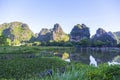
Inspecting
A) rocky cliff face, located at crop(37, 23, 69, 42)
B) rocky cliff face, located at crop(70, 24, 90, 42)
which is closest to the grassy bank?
rocky cliff face, located at crop(37, 23, 69, 42)

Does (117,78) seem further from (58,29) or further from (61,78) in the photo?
(58,29)

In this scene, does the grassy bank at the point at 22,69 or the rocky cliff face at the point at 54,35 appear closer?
the grassy bank at the point at 22,69

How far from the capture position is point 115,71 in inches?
438

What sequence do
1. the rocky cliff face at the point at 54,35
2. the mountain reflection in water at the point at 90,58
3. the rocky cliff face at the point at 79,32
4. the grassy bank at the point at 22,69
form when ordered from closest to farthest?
the grassy bank at the point at 22,69 → the mountain reflection in water at the point at 90,58 → the rocky cliff face at the point at 79,32 → the rocky cliff face at the point at 54,35

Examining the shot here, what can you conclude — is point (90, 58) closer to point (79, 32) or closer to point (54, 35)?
point (79, 32)

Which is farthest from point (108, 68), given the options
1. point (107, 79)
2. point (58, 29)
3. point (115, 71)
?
point (58, 29)

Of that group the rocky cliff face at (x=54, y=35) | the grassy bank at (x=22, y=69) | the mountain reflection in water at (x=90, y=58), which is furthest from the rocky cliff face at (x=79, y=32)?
the grassy bank at (x=22, y=69)

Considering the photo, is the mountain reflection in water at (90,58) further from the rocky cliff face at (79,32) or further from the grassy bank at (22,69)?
the rocky cliff face at (79,32)

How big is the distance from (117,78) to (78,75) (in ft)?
12.9

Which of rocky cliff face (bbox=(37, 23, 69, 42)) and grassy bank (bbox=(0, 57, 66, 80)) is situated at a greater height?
rocky cliff face (bbox=(37, 23, 69, 42))

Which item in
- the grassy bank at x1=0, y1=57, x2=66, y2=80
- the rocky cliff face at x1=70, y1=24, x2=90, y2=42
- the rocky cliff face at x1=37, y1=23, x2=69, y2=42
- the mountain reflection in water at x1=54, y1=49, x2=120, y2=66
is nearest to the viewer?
the grassy bank at x1=0, y1=57, x2=66, y2=80

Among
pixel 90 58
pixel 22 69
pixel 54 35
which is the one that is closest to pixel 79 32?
pixel 54 35

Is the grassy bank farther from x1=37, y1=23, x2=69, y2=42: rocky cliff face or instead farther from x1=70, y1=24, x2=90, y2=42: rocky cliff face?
x1=70, y1=24, x2=90, y2=42: rocky cliff face

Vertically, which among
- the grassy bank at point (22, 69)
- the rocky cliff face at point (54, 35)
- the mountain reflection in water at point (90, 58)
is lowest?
the mountain reflection in water at point (90, 58)
